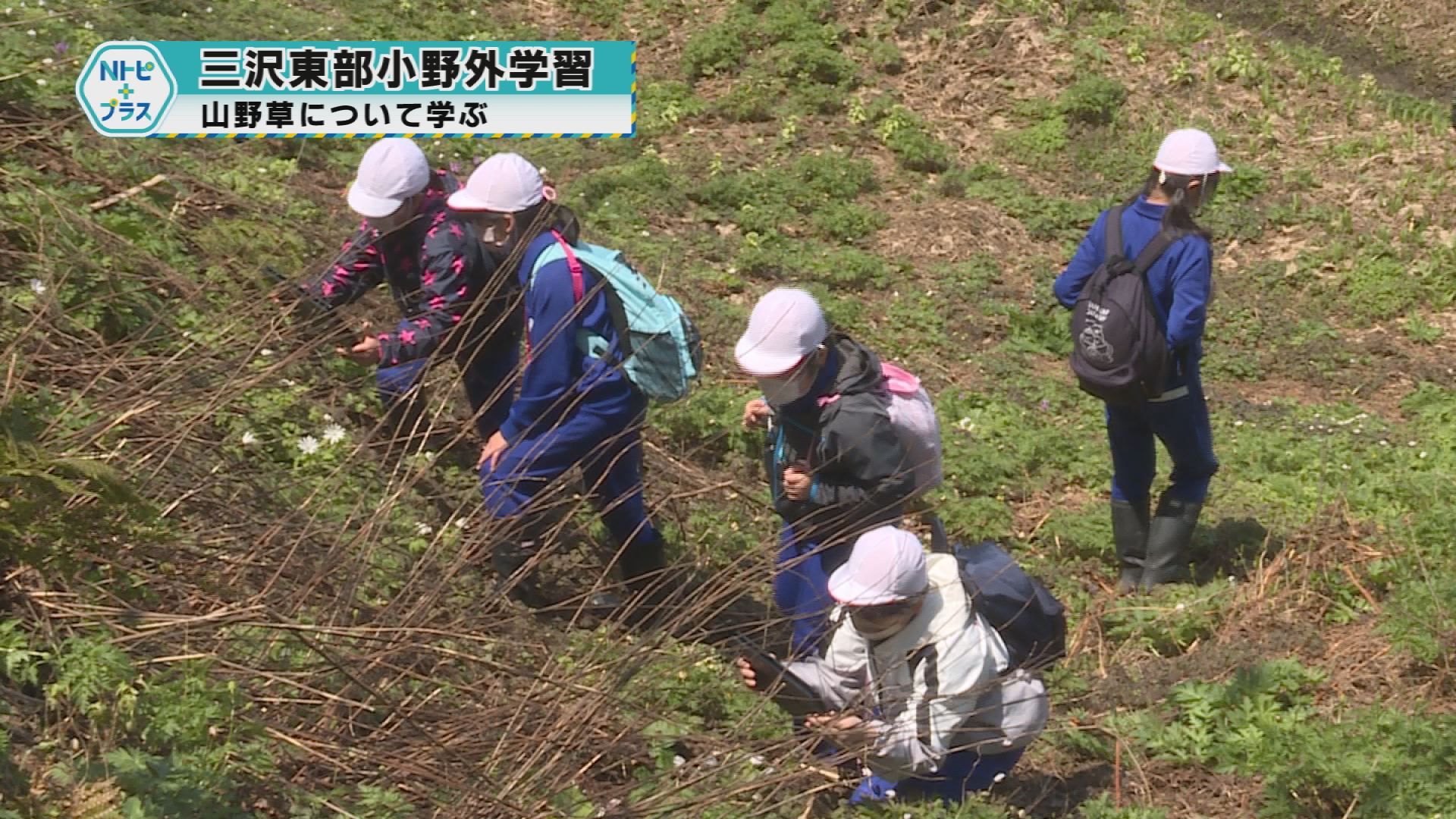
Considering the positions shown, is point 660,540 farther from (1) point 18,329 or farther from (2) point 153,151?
(2) point 153,151

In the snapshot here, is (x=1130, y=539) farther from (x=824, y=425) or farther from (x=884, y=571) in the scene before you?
(x=884, y=571)

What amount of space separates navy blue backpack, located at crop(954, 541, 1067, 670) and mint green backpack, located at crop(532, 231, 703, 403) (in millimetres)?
1176

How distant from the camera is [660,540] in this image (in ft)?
17.9

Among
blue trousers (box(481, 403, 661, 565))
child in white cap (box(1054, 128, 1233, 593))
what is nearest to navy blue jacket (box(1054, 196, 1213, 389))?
child in white cap (box(1054, 128, 1233, 593))

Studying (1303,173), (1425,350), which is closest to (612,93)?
(1303,173)

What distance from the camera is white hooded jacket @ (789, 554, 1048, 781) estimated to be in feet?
13.4

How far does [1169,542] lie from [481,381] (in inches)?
121

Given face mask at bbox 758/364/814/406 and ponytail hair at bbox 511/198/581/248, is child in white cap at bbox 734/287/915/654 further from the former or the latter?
ponytail hair at bbox 511/198/581/248

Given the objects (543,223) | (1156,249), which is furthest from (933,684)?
(1156,249)

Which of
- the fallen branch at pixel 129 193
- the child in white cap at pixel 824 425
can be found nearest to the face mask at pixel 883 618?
the child in white cap at pixel 824 425

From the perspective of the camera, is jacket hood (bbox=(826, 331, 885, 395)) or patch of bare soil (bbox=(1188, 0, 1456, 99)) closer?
jacket hood (bbox=(826, 331, 885, 395))

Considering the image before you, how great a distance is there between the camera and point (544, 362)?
489cm

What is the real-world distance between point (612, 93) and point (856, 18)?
2477 mm
